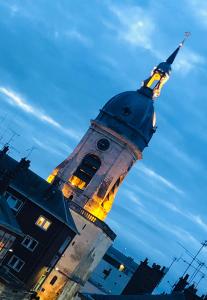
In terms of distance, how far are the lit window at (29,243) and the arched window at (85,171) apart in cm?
1517

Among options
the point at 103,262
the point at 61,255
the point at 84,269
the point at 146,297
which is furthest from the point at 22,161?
the point at 103,262

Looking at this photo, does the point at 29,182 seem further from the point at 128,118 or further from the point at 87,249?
the point at 128,118

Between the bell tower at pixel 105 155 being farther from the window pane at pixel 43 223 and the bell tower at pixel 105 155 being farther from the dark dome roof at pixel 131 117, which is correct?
the window pane at pixel 43 223

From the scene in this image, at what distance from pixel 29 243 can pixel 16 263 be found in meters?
2.51

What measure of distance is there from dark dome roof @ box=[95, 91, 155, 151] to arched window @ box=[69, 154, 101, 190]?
4.84m

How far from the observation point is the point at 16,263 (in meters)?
65.9

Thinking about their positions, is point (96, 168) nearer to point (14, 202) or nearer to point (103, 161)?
point (103, 161)

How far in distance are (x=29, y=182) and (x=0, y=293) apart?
1661 cm

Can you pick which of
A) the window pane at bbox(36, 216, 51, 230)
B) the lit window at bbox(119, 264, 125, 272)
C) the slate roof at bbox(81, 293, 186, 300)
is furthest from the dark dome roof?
the slate roof at bbox(81, 293, 186, 300)

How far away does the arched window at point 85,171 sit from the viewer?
80688 millimetres

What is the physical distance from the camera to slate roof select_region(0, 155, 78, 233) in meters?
66.3

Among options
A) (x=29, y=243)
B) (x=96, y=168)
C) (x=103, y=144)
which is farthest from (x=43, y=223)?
(x=103, y=144)

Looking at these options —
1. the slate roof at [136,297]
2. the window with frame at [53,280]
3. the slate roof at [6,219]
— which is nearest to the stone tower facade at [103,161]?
the window with frame at [53,280]

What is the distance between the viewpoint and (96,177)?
80250mm
